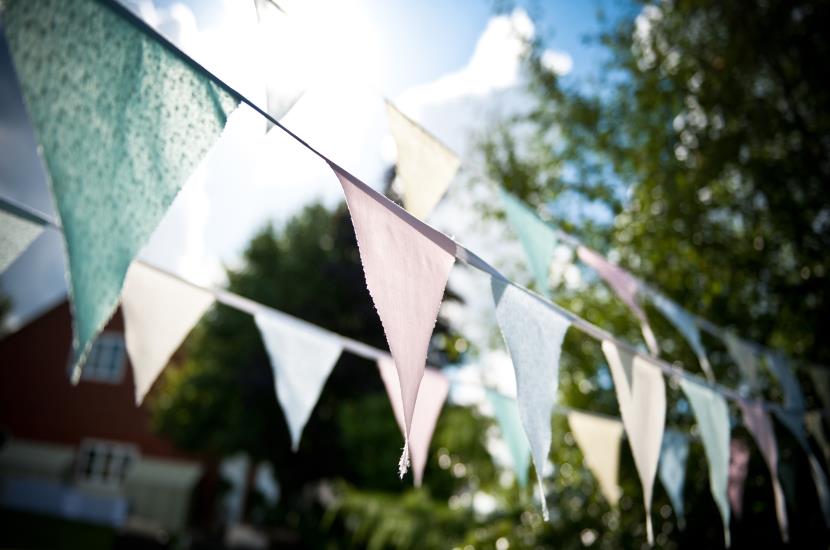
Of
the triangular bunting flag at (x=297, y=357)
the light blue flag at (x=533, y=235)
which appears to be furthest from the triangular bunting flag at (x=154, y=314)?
the light blue flag at (x=533, y=235)

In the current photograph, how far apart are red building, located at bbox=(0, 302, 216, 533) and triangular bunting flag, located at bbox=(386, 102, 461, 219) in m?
16.4

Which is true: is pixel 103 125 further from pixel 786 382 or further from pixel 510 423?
pixel 786 382

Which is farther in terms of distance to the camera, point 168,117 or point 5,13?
point 168,117

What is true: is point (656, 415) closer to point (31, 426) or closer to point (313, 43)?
point (313, 43)

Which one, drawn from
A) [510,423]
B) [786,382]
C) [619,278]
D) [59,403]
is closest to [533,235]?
[619,278]

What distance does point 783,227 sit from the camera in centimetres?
583

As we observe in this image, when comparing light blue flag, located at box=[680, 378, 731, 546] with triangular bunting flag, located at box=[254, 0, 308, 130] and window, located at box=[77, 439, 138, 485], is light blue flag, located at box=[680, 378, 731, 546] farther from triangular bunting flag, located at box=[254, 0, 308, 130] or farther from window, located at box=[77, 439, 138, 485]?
window, located at box=[77, 439, 138, 485]

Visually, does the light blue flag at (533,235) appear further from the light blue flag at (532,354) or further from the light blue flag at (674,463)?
the light blue flag at (674,463)

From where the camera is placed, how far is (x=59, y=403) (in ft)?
59.3

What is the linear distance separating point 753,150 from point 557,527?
4427 millimetres

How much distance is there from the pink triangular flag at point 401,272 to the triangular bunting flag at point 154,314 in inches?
68.6

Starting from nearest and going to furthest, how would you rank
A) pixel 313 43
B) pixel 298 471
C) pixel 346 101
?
pixel 313 43 < pixel 346 101 < pixel 298 471

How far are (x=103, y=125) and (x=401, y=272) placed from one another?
76 cm

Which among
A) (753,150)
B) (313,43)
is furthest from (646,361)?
(753,150)
